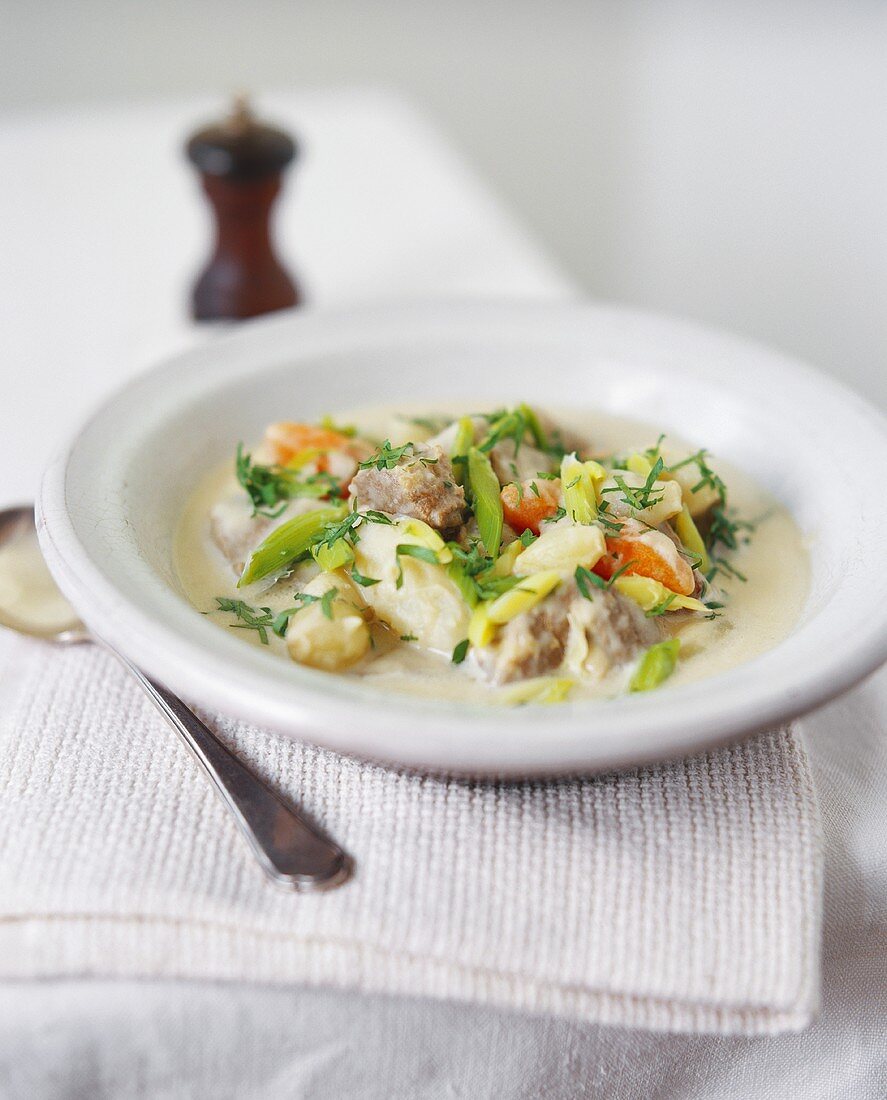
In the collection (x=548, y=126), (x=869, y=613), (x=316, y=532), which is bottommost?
(x=548, y=126)

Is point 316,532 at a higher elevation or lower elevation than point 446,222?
higher

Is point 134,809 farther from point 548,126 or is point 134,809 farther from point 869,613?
point 548,126

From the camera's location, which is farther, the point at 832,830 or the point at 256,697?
the point at 832,830

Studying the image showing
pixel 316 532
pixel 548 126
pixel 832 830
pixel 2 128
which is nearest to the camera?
pixel 832 830

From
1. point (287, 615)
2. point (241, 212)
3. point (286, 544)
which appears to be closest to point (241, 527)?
point (286, 544)

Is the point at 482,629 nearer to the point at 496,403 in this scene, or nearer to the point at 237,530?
the point at 237,530

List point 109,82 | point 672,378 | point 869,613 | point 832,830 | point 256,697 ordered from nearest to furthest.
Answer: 1. point 256,697
2. point 869,613
3. point 832,830
4. point 672,378
5. point 109,82

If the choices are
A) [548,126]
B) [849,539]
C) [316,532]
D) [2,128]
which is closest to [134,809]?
[316,532]
